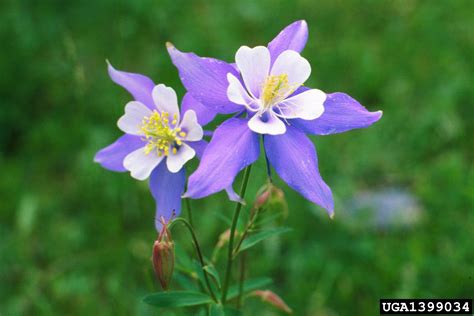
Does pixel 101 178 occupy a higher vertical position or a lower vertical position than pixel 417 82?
lower

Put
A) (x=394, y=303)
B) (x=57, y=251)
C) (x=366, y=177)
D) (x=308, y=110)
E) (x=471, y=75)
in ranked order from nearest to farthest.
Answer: (x=308, y=110), (x=394, y=303), (x=57, y=251), (x=366, y=177), (x=471, y=75)

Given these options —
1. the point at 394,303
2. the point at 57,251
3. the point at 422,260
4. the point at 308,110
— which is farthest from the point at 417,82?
the point at 308,110

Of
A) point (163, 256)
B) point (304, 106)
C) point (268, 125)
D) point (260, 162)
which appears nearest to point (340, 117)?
point (304, 106)

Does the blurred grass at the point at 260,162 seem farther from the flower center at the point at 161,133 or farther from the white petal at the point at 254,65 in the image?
the white petal at the point at 254,65

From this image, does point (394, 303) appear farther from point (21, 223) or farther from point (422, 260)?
point (21, 223)

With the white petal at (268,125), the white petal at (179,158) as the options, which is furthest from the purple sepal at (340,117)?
the white petal at (179,158)

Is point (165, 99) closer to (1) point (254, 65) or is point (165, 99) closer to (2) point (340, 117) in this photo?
(1) point (254, 65)

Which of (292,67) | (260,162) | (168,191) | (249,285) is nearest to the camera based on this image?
(292,67)
